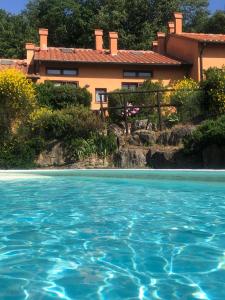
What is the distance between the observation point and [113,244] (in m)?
5.73

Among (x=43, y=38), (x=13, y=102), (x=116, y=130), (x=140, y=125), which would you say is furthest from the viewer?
(x=43, y=38)

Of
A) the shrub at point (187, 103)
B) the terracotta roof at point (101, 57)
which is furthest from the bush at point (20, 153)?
the terracotta roof at point (101, 57)

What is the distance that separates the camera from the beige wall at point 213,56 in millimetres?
27938

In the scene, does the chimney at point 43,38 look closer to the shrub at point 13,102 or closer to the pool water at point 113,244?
the shrub at point 13,102

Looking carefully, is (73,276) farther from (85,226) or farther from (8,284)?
(85,226)

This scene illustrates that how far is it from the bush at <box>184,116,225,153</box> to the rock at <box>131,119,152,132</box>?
3.25m

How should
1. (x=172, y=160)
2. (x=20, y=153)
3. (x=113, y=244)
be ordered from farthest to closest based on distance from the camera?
(x=20, y=153), (x=172, y=160), (x=113, y=244)

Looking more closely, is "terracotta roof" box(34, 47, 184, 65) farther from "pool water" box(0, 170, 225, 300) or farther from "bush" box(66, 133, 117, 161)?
"pool water" box(0, 170, 225, 300)

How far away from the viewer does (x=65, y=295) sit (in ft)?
13.0

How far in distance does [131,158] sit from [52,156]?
3683 millimetres

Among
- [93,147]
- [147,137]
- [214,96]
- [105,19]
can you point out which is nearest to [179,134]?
[147,137]

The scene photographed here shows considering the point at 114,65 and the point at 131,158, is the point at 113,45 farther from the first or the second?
the point at 131,158

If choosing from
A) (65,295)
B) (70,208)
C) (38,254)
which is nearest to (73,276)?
(65,295)

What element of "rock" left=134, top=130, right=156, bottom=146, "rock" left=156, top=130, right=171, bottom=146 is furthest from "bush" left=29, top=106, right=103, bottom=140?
"rock" left=156, top=130, right=171, bottom=146
